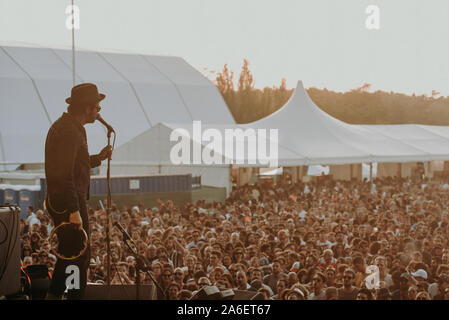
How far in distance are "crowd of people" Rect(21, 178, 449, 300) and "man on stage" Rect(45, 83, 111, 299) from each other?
1.13 metres

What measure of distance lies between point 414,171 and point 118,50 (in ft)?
68.5

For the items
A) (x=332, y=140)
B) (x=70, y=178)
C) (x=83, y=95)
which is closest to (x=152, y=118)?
(x=332, y=140)

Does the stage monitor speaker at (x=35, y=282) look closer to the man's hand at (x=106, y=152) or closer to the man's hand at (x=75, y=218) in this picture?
the man's hand at (x=75, y=218)

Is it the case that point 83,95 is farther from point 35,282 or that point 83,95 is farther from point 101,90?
point 101,90

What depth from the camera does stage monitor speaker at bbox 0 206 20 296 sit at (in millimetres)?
3613

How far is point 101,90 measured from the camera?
33219 millimetres

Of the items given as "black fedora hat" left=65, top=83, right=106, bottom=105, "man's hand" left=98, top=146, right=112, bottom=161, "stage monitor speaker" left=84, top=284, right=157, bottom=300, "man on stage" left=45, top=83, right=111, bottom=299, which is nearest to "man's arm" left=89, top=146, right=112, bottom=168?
"man's hand" left=98, top=146, right=112, bottom=161

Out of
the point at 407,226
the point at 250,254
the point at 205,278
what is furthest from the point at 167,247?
the point at 407,226

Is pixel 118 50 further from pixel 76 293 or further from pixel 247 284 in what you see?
pixel 76 293

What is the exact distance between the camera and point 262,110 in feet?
185

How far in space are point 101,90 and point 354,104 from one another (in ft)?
129

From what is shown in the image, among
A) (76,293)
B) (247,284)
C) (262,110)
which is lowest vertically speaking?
(247,284)

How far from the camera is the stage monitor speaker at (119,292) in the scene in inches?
158

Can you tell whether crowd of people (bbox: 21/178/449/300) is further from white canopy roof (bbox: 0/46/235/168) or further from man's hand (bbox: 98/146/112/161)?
white canopy roof (bbox: 0/46/235/168)
